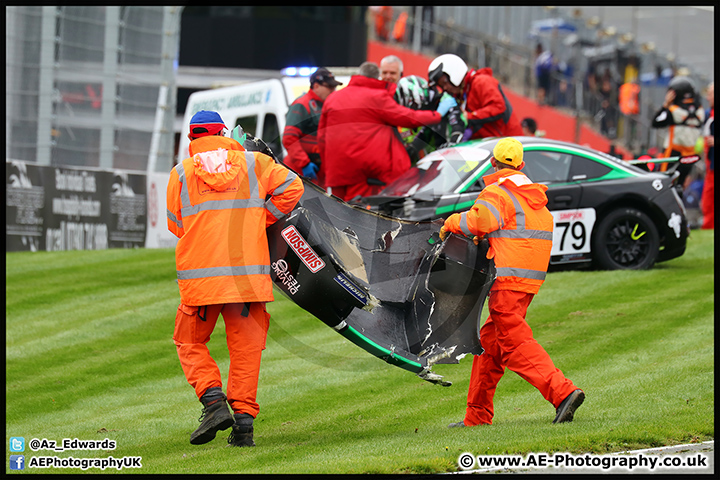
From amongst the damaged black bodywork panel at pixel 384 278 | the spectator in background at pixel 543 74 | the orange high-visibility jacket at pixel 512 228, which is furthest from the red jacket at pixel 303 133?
the spectator in background at pixel 543 74

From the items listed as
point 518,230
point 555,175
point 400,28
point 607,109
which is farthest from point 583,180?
point 400,28

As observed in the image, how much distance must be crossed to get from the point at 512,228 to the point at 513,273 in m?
0.34

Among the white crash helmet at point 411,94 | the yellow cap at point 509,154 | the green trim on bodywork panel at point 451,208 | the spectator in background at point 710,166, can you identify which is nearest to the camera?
the yellow cap at point 509,154

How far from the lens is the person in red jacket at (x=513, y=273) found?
288 inches

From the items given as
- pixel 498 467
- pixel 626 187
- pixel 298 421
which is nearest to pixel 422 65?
Answer: pixel 626 187

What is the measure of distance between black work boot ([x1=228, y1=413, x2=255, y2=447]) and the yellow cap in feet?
8.81

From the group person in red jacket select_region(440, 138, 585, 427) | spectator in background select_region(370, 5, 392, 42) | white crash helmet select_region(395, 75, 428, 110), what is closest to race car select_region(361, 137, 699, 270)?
white crash helmet select_region(395, 75, 428, 110)

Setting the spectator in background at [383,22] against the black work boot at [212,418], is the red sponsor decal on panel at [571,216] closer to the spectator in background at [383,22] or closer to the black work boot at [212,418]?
the black work boot at [212,418]

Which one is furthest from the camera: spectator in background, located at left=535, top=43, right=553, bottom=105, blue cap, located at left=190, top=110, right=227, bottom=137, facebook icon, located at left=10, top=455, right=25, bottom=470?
spectator in background, located at left=535, top=43, right=553, bottom=105

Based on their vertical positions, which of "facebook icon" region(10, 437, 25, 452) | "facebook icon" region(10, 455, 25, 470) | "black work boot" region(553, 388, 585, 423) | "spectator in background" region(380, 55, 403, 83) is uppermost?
"spectator in background" region(380, 55, 403, 83)

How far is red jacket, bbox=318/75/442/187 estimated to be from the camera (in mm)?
11203

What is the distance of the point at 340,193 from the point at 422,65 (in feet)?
65.5

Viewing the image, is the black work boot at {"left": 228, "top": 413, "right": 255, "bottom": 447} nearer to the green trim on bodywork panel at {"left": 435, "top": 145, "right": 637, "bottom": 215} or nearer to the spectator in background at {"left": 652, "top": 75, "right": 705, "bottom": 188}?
the green trim on bodywork panel at {"left": 435, "top": 145, "right": 637, "bottom": 215}

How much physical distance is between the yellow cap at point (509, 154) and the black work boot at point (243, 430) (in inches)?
106
